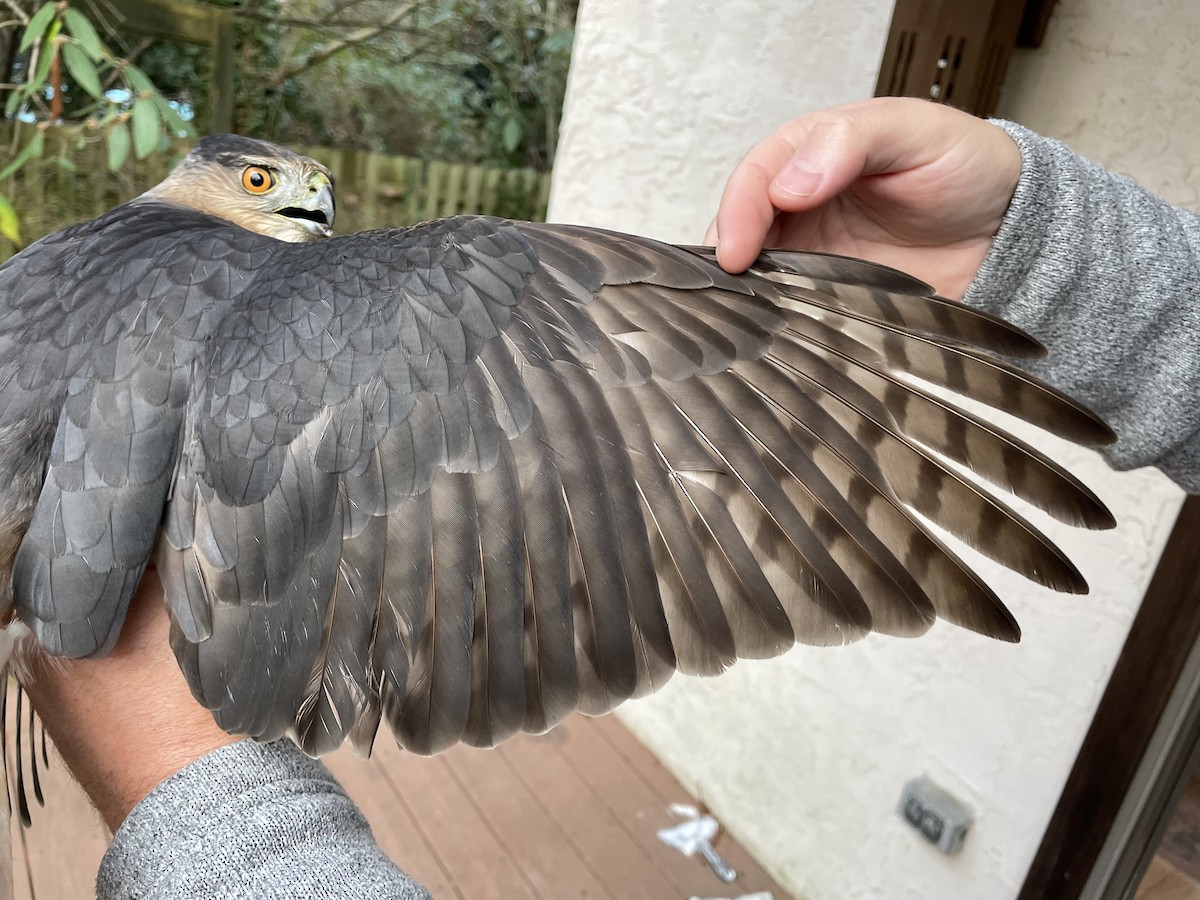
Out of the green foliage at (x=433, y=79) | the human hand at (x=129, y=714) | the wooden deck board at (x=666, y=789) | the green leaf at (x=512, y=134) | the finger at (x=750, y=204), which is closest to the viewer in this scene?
the finger at (x=750, y=204)

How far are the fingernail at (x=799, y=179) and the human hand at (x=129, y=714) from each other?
1181 mm

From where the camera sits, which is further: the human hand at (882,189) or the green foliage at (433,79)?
the green foliage at (433,79)

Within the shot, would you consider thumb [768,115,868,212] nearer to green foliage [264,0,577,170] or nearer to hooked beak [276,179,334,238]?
hooked beak [276,179,334,238]

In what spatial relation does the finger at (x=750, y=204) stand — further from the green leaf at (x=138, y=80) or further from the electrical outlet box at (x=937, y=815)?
the green leaf at (x=138, y=80)

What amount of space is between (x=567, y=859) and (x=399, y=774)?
2.43 ft

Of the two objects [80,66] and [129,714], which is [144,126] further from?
[129,714]

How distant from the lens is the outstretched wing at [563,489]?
3.87 ft

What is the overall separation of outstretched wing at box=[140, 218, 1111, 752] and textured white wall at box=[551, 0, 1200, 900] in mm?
1112

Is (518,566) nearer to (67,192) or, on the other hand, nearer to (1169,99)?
(1169,99)

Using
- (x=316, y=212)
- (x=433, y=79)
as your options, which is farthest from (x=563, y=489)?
(x=433, y=79)

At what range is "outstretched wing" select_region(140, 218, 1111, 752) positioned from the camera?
118cm

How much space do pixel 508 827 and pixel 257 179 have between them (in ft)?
7.65

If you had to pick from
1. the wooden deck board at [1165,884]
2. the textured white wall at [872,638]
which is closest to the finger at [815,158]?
the textured white wall at [872,638]

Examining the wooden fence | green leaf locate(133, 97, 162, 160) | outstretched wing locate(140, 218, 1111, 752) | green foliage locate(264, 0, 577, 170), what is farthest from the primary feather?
green foliage locate(264, 0, 577, 170)
